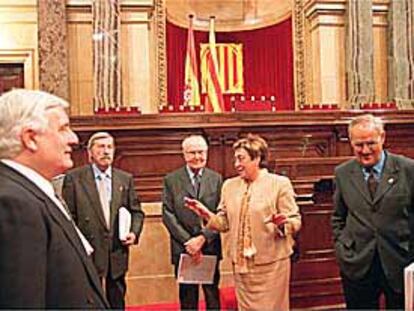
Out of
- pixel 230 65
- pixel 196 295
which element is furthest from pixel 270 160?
pixel 230 65

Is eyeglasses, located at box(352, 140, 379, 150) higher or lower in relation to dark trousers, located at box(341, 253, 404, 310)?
higher

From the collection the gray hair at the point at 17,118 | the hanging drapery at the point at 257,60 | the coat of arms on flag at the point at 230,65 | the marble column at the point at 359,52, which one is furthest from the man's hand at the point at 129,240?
the coat of arms on flag at the point at 230,65

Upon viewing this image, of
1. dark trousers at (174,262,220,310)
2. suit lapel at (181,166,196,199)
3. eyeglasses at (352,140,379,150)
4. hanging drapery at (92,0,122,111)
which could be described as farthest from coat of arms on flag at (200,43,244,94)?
eyeglasses at (352,140,379,150)

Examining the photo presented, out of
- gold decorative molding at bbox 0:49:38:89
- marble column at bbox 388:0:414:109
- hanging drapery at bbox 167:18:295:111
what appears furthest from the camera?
hanging drapery at bbox 167:18:295:111

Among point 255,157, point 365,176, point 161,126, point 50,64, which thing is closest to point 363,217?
point 365,176

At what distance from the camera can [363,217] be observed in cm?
363

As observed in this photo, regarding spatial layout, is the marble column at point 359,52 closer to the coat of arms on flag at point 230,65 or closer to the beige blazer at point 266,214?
the coat of arms on flag at point 230,65

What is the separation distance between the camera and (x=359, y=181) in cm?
369

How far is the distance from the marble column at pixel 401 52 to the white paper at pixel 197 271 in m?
6.91

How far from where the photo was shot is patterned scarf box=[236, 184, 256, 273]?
4.14 metres

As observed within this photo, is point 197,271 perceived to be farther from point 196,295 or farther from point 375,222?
point 375,222

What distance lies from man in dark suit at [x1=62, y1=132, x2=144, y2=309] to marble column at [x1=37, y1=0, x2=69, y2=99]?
5042 mm

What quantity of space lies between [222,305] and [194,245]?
122 centimetres

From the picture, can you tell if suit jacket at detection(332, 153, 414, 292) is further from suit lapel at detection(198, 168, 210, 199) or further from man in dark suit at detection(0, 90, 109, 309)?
man in dark suit at detection(0, 90, 109, 309)
